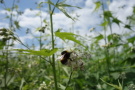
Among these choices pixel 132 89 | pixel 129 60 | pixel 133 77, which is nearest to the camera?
pixel 132 89

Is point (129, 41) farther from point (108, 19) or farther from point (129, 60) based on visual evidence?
point (108, 19)

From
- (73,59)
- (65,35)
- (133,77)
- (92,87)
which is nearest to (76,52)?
(73,59)

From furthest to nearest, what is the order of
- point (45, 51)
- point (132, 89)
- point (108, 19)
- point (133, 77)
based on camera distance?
point (108, 19), point (133, 77), point (132, 89), point (45, 51)

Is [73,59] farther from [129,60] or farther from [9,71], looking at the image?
[9,71]

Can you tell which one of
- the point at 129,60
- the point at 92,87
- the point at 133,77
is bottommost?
the point at 92,87

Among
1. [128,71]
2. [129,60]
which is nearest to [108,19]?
[128,71]

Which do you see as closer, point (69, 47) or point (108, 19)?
point (69, 47)

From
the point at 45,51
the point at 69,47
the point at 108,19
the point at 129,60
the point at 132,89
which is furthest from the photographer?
the point at 108,19

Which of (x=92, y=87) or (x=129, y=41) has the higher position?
(x=129, y=41)

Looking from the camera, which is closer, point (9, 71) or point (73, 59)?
point (73, 59)
